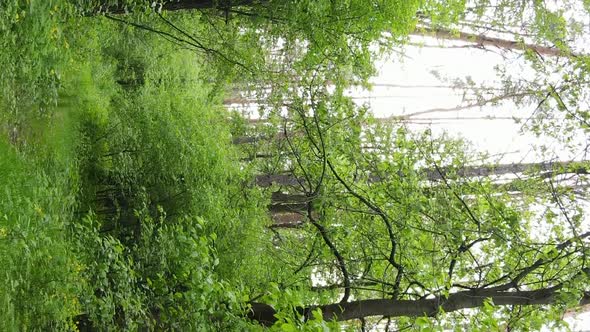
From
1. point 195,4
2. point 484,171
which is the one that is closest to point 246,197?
point 195,4

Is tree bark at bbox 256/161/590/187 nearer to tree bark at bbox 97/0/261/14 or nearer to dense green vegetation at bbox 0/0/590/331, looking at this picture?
dense green vegetation at bbox 0/0/590/331

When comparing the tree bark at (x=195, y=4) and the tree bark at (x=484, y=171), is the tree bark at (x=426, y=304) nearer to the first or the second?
the tree bark at (x=484, y=171)

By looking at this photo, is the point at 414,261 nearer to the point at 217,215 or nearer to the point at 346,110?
the point at 346,110

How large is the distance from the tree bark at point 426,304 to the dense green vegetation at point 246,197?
2 cm

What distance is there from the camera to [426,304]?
6734 millimetres

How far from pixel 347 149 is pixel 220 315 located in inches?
151

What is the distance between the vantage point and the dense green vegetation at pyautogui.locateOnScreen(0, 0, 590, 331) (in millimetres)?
6582

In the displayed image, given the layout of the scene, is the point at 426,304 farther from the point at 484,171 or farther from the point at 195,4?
the point at 484,171

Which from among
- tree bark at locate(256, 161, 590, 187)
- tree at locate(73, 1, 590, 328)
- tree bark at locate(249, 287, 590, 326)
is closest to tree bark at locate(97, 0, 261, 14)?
tree at locate(73, 1, 590, 328)

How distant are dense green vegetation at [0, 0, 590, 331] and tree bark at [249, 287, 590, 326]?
2cm

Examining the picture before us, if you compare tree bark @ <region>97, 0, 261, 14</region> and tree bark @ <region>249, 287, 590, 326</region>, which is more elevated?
tree bark @ <region>97, 0, 261, 14</region>

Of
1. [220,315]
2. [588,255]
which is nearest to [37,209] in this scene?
[220,315]

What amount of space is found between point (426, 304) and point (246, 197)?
6.06m

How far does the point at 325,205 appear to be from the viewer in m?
8.88
